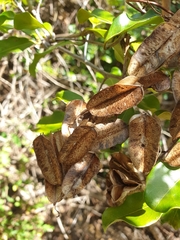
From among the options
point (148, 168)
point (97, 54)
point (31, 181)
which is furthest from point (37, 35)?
point (97, 54)

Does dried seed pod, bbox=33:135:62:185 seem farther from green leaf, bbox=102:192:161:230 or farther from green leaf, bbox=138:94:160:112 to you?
green leaf, bbox=138:94:160:112

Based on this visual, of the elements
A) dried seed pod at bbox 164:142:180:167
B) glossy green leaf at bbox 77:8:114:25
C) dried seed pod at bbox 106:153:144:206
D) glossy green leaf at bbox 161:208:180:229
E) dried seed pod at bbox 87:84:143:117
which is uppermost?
glossy green leaf at bbox 77:8:114:25

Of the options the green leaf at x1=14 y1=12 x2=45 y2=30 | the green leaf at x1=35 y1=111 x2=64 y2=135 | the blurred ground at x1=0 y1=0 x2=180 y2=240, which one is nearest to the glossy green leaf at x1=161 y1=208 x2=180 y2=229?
the green leaf at x1=35 y1=111 x2=64 y2=135

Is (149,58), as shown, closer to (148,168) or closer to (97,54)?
(148,168)

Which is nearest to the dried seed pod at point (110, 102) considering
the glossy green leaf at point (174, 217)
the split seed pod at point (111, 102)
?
the split seed pod at point (111, 102)

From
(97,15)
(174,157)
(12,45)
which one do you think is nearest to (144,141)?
(174,157)

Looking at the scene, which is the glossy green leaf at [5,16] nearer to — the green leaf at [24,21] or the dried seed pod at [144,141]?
the green leaf at [24,21]
